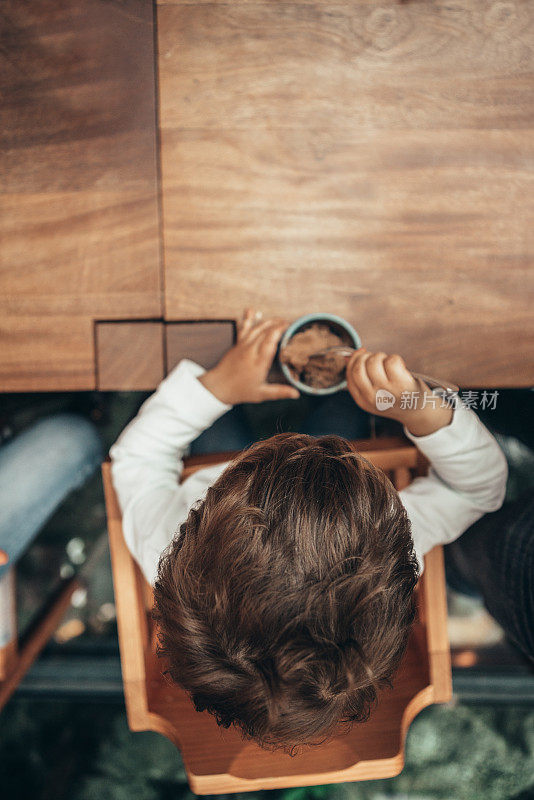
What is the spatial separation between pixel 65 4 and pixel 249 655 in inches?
37.5

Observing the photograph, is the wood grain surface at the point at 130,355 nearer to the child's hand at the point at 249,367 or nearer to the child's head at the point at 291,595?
the child's hand at the point at 249,367

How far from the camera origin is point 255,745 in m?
0.76

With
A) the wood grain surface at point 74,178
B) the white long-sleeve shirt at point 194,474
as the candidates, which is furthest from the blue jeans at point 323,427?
the wood grain surface at point 74,178

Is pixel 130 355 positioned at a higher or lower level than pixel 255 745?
higher

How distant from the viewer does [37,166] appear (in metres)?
0.80

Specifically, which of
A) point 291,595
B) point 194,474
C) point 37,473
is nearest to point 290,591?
point 291,595

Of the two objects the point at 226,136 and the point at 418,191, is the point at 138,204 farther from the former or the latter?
the point at 418,191

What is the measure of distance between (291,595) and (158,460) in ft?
1.13

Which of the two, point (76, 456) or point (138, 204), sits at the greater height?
point (138, 204)

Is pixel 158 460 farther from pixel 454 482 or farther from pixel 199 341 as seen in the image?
pixel 454 482

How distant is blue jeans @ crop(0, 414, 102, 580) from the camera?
35.6 inches

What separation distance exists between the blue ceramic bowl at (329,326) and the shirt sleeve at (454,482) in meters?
0.15

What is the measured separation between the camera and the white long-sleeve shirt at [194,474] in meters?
0.77

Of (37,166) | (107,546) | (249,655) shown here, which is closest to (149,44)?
(37,166)
